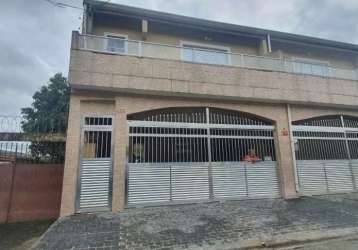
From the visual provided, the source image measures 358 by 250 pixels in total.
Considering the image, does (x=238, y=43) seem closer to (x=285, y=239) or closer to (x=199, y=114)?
(x=199, y=114)

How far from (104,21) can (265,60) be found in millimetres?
6780

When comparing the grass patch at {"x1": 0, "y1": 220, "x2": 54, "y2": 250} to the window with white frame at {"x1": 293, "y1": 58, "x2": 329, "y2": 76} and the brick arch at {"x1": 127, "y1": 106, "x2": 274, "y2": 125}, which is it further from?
the window with white frame at {"x1": 293, "y1": 58, "x2": 329, "y2": 76}

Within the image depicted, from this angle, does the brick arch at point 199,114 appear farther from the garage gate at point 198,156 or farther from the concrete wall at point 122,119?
the concrete wall at point 122,119

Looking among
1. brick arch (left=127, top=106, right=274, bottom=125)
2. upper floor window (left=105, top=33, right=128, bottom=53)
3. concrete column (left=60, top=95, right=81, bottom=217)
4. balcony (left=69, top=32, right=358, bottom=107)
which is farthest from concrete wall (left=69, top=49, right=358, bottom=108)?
concrete column (left=60, top=95, right=81, bottom=217)

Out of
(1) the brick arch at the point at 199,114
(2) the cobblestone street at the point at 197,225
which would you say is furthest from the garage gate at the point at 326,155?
(1) the brick arch at the point at 199,114

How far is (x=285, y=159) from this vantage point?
902 cm

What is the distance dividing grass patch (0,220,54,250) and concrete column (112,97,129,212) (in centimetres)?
215

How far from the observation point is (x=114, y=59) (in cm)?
762

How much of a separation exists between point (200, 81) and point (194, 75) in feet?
1.00

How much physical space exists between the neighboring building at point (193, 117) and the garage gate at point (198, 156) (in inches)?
1.4

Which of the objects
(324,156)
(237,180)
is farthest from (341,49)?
(237,180)

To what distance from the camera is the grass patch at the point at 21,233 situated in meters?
5.57

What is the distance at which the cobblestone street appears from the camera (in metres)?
4.84

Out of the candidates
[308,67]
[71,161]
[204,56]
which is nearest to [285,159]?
[308,67]
